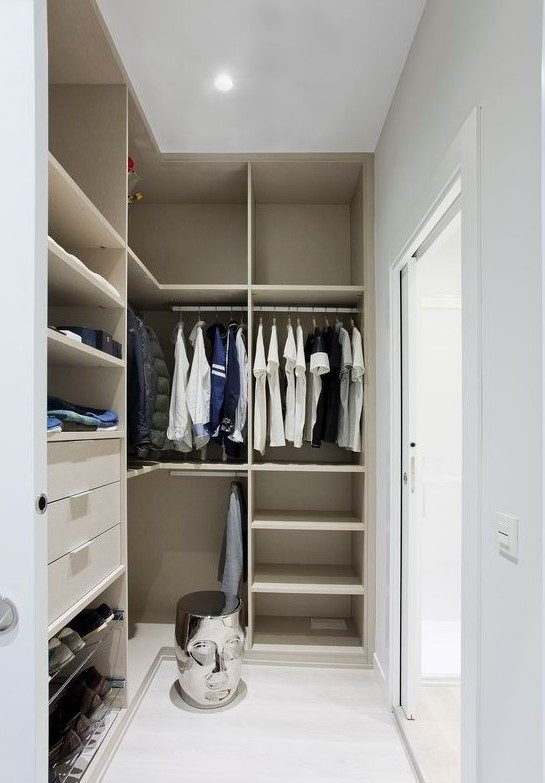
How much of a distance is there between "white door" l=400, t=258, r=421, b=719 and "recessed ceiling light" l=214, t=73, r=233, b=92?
3.28 feet

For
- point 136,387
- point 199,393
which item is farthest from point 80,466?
point 199,393

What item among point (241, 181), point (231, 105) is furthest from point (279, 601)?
point (231, 105)

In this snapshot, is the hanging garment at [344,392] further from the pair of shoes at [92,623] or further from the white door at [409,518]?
the pair of shoes at [92,623]

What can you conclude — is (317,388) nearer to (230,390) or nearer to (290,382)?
(290,382)

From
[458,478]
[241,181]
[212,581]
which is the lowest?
[212,581]

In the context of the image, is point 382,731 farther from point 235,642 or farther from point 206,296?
point 206,296

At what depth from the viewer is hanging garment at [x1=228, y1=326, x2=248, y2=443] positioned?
2.56 meters

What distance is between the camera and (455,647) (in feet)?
8.60

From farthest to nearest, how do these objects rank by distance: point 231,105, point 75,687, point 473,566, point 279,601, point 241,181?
point 279,601, point 241,181, point 231,105, point 75,687, point 473,566

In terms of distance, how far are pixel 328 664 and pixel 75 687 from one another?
3.92 ft

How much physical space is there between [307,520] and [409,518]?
2.30 feet

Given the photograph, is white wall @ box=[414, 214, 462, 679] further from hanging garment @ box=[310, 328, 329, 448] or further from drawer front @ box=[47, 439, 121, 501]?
drawer front @ box=[47, 439, 121, 501]

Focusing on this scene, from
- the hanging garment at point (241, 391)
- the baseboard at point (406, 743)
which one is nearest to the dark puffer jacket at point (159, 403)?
the hanging garment at point (241, 391)

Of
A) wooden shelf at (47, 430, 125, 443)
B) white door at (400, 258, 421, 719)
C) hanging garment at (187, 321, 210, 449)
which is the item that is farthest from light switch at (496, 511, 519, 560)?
hanging garment at (187, 321, 210, 449)
